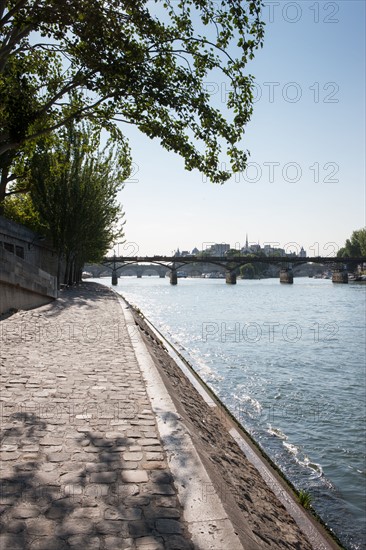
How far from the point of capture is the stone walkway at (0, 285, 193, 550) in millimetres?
3146

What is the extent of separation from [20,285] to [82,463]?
1401cm

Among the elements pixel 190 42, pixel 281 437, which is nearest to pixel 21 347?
pixel 281 437

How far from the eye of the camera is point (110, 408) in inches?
235

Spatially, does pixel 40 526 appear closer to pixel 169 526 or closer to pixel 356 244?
pixel 169 526

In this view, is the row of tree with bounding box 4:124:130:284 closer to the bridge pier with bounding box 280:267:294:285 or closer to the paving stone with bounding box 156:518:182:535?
the paving stone with bounding box 156:518:182:535

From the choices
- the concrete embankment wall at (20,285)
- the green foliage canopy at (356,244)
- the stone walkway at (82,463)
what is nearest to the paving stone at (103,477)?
the stone walkway at (82,463)

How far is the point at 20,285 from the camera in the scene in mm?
17031

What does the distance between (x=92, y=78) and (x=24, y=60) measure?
450cm

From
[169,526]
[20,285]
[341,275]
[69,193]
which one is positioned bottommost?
[169,526]

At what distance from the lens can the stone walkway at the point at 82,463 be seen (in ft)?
10.3

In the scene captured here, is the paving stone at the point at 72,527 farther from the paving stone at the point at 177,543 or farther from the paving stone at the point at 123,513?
the paving stone at the point at 177,543

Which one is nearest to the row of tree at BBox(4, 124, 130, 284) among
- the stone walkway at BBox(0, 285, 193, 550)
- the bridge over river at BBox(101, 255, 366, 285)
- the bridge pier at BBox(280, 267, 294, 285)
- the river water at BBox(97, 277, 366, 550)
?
the river water at BBox(97, 277, 366, 550)

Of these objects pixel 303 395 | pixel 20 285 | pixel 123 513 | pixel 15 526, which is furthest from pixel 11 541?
pixel 20 285

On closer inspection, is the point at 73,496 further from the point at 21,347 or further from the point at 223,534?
the point at 21,347
